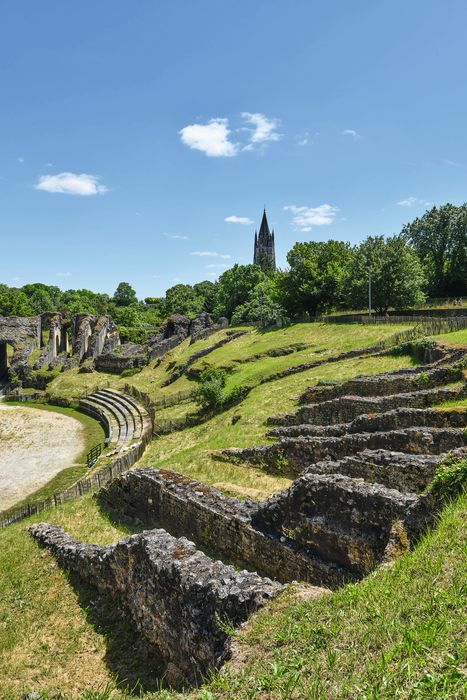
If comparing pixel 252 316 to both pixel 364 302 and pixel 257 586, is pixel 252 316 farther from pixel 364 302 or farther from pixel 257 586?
pixel 257 586

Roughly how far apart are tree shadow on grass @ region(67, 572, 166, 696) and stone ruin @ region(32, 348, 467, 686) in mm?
160

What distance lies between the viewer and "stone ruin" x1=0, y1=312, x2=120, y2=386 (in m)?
53.2

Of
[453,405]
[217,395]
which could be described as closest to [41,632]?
[453,405]

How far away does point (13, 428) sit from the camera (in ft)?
104

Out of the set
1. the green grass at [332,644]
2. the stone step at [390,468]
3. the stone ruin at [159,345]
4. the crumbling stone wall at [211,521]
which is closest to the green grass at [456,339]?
the stone step at [390,468]

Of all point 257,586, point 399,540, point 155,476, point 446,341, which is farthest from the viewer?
point 446,341

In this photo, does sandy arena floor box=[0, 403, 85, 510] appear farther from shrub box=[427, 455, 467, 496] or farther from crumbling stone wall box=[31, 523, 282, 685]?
shrub box=[427, 455, 467, 496]

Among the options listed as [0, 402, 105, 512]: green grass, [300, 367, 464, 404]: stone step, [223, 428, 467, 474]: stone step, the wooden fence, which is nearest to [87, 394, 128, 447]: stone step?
[0, 402, 105, 512]: green grass

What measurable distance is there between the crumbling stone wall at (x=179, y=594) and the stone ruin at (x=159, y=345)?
4226 cm

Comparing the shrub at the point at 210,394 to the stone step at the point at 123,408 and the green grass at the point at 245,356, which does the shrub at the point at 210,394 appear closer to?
the green grass at the point at 245,356

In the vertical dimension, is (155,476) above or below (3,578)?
above

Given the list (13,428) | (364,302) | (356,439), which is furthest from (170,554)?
(364,302)

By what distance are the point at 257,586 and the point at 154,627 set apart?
7.69 feet

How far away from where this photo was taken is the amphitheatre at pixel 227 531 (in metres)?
5.60
